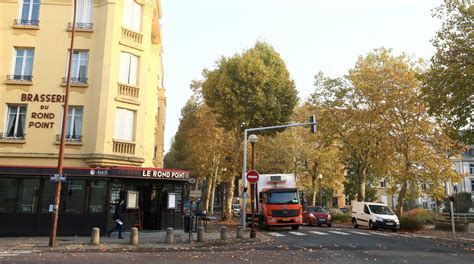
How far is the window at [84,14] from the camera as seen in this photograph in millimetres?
23469

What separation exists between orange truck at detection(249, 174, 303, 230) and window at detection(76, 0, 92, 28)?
14483 millimetres

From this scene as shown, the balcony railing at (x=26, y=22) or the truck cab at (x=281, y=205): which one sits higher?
the balcony railing at (x=26, y=22)

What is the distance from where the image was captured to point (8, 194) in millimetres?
20828

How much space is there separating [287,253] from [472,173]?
3327 inches

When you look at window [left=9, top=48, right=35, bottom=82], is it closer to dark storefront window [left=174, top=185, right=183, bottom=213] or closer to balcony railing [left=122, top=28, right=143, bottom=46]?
balcony railing [left=122, top=28, right=143, bottom=46]

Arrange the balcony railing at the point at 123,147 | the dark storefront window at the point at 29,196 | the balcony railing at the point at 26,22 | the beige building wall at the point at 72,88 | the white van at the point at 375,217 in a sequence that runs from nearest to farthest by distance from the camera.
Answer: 1. the dark storefront window at the point at 29,196
2. the beige building wall at the point at 72,88
3. the balcony railing at the point at 123,147
4. the balcony railing at the point at 26,22
5. the white van at the point at 375,217

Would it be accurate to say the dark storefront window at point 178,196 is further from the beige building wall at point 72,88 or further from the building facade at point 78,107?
the beige building wall at point 72,88

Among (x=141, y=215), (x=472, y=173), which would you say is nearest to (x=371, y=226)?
(x=141, y=215)

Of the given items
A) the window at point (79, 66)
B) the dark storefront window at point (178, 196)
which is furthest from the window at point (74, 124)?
the dark storefront window at point (178, 196)

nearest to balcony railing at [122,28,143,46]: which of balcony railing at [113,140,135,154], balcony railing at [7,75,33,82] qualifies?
balcony railing at [7,75,33,82]

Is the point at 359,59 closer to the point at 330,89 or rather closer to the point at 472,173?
the point at 330,89

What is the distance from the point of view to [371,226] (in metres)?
29.8

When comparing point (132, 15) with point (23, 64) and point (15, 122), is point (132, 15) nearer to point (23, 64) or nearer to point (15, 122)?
point (23, 64)

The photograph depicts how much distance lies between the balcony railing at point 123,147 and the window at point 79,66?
3.93 m
